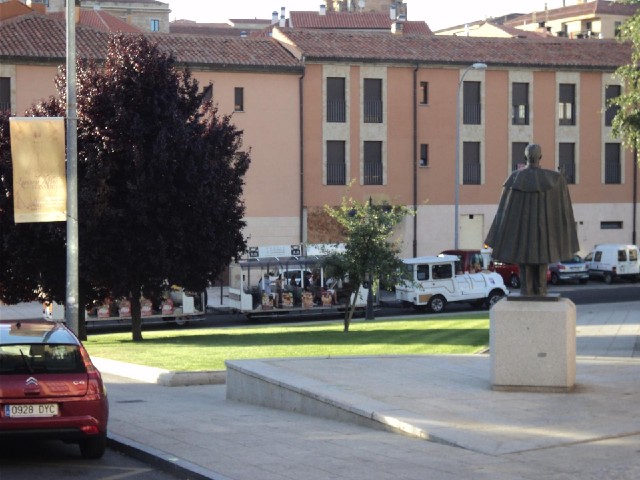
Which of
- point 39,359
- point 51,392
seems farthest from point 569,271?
point 51,392

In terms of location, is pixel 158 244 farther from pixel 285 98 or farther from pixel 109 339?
pixel 285 98

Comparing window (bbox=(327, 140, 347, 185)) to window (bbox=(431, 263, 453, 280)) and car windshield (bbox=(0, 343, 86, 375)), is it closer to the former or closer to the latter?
window (bbox=(431, 263, 453, 280))

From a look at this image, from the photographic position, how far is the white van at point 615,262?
172 feet

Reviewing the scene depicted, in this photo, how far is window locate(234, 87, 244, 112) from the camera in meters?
50.3

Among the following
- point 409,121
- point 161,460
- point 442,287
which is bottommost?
point 442,287

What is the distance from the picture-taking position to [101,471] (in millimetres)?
10961

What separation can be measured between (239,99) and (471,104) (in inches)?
454

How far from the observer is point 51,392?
10867mm

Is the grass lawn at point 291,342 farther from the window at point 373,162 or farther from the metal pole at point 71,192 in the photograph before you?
the window at point 373,162

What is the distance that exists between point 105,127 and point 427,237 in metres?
26.6

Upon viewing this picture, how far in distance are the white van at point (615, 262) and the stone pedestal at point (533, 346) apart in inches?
1566

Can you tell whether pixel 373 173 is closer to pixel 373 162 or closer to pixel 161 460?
pixel 373 162

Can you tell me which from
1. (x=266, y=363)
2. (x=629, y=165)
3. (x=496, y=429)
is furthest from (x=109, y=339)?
(x=629, y=165)

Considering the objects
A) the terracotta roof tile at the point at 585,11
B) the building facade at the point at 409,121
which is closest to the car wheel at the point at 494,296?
the building facade at the point at 409,121
